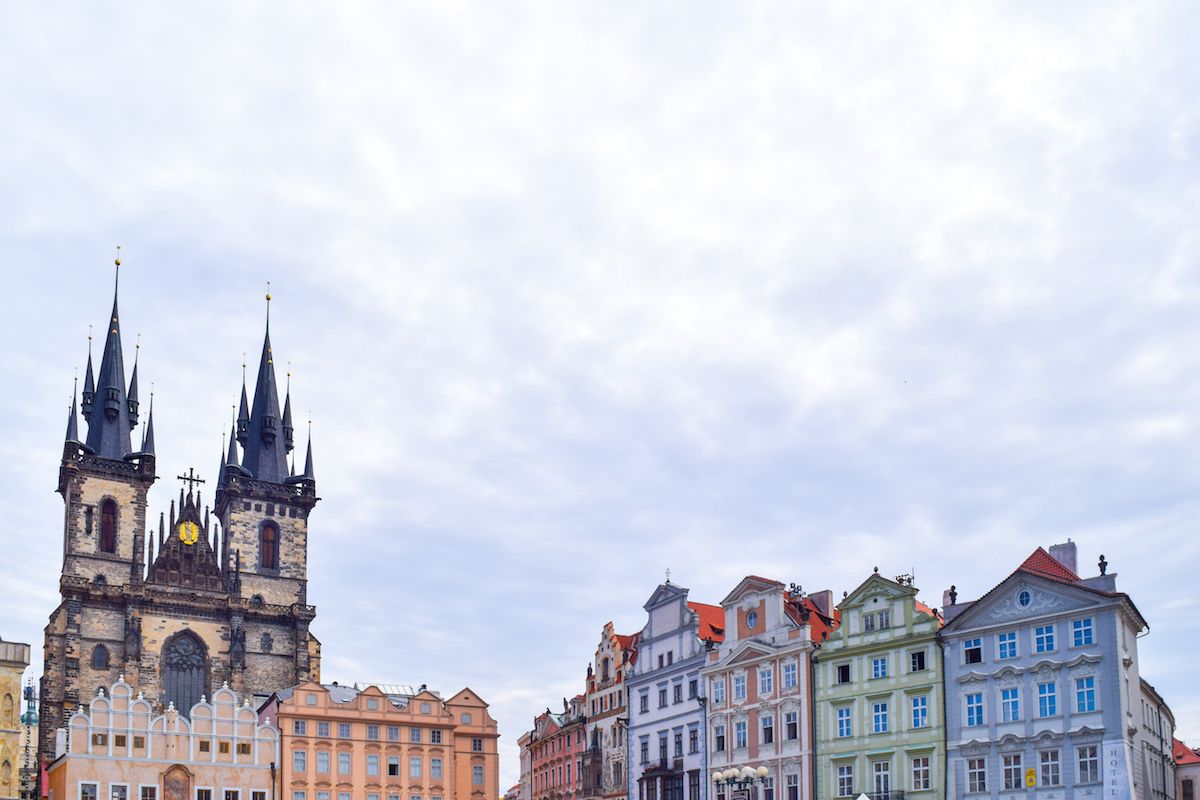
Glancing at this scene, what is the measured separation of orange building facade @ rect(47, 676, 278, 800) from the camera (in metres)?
79.1

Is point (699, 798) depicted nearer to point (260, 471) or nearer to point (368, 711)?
point (368, 711)

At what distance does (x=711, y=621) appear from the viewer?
76.4 metres

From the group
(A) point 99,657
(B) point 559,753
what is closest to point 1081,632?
(B) point 559,753

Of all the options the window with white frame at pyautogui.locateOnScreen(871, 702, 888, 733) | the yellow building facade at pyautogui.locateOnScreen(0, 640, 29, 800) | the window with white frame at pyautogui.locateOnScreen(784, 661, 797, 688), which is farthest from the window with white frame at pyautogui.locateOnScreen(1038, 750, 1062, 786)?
the yellow building facade at pyautogui.locateOnScreen(0, 640, 29, 800)

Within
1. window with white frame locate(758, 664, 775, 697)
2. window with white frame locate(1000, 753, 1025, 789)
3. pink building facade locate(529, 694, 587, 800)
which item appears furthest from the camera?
pink building facade locate(529, 694, 587, 800)

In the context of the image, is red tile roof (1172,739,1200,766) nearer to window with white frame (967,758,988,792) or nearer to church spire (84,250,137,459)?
window with white frame (967,758,988,792)

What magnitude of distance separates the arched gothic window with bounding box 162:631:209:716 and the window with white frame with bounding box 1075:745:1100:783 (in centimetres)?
7079

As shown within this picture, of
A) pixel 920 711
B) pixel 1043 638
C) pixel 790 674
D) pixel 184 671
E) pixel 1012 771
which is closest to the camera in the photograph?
pixel 1012 771

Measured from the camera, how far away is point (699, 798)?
71.8 m

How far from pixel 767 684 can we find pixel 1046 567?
16.5 m

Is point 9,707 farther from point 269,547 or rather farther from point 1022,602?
point 269,547

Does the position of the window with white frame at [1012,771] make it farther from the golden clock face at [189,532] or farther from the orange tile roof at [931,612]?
the golden clock face at [189,532]

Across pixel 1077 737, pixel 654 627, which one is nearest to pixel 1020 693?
pixel 1077 737

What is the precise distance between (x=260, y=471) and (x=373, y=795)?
131 ft
